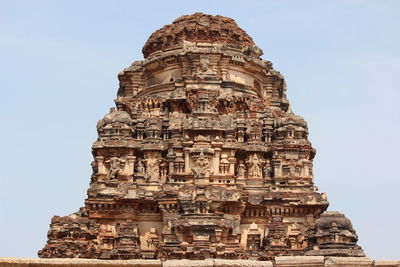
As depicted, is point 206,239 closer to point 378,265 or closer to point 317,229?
point 317,229

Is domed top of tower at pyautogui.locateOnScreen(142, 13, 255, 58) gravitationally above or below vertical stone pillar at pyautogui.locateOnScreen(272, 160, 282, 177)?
above

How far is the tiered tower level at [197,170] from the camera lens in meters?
30.0

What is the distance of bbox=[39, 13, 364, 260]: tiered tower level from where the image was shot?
98.5ft

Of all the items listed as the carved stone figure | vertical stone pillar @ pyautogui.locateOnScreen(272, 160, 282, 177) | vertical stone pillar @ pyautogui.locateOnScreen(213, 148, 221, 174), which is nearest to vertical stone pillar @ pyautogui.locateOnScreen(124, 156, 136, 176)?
vertical stone pillar @ pyautogui.locateOnScreen(213, 148, 221, 174)

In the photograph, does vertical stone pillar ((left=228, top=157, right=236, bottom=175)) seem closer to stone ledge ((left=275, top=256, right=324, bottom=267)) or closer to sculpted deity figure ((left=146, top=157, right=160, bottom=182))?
sculpted deity figure ((left=146, top=157, right=160, bottom=182))

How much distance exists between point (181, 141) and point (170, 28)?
8.50 meters

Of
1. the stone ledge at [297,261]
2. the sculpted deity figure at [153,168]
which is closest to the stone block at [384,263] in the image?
the stone ledge at [297,261]

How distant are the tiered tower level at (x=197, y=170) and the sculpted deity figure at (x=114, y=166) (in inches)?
1.9

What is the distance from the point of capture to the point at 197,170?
3178 cm

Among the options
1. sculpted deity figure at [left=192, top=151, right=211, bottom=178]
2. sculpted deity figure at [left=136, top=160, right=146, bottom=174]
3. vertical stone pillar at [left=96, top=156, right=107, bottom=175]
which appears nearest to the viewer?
sculpted deity figure at [left=192, top=151, right=211, bottom=178]

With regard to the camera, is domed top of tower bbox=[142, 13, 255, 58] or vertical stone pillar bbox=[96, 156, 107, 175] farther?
domed top of tower bbox=[142, 13, 255, 58]

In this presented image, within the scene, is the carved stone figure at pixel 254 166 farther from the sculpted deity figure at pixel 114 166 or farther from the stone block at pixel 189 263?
the stone block at pixel 189 263

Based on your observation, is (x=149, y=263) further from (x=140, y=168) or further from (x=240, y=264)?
(x=140, y=168)

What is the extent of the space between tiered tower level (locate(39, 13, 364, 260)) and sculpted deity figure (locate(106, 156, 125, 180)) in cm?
5
